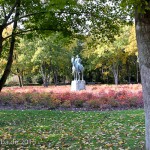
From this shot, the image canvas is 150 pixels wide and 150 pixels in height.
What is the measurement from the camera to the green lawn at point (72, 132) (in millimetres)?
6727

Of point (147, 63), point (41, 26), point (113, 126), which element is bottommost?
point (113, 126)

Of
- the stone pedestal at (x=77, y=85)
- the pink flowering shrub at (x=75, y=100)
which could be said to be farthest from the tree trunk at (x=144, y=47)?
the stone pedestal at (x=77, y=85)

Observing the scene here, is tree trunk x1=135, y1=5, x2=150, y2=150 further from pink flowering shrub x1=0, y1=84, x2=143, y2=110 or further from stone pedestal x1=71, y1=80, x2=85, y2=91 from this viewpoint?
stone pedestal x1=71, y1=80, x2=85, y2=91

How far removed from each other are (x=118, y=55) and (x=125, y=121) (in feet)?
102

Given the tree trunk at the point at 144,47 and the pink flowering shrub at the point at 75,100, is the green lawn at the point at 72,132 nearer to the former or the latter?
the tree trunk at the point at 144,47

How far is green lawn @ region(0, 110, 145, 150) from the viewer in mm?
6727

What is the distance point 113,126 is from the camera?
30.2 ft

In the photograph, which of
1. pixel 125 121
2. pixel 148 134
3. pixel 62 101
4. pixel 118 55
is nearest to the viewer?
pixel 148 134

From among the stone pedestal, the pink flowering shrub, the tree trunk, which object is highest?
the tree trunk

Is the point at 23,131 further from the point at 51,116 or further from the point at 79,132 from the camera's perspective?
the point at 51,116

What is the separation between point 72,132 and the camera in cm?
831

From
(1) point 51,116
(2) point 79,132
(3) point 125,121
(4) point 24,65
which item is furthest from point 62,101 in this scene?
(4) point 24,65

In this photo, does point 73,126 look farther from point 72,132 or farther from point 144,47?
point 144,47

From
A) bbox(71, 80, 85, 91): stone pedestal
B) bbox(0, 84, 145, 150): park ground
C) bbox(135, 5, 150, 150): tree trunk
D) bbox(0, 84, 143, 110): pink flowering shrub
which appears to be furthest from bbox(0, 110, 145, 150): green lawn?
bbox(71, 80, 85, 91): stone pedestal
